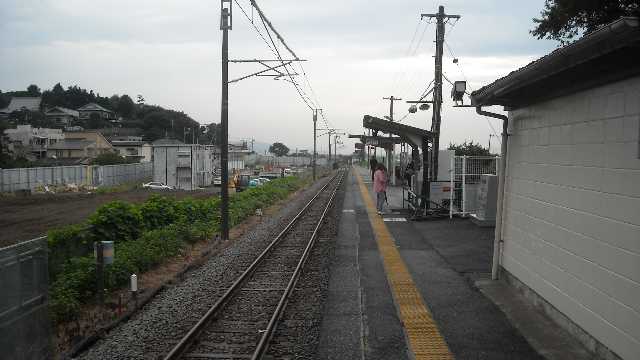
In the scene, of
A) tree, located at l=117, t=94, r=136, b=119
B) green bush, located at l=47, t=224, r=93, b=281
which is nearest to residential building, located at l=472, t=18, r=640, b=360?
green bush, located at l=47, t=224, r=93, b=281

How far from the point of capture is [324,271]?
10.6m

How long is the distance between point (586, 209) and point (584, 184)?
270 millimetres

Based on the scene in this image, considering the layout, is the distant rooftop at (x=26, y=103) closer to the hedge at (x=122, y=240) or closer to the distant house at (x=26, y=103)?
the distant house at (x=26, y=103)

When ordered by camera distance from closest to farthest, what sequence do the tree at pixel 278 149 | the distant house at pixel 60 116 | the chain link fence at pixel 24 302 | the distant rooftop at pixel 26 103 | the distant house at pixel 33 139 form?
the chain link fence at pixel 24 302 < the distant house at pixel 33 139 < the distant house at pixel 60 116 < the distant rooftop at pixel 26 103 < the tree at pixel 278 149

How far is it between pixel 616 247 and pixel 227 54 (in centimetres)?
1117

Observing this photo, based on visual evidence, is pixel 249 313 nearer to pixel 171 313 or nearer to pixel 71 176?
pixel 171 313

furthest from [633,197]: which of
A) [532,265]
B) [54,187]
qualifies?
[54,187]

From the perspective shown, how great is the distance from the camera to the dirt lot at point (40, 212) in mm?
22016

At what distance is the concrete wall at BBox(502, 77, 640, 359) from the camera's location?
5.06 meters

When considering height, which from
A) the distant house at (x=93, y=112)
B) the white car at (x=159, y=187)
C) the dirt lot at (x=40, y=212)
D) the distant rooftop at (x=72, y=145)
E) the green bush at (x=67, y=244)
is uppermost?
the distant house at (x=93, y=112)

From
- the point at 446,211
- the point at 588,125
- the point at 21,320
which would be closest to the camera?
the point at 21,320

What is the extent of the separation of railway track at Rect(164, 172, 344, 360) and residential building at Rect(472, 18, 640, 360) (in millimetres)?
3480

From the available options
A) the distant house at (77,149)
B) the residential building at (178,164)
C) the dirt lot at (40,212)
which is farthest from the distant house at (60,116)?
the dirt lot at (40,212)

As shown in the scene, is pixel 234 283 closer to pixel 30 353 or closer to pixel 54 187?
pixel 30 353
